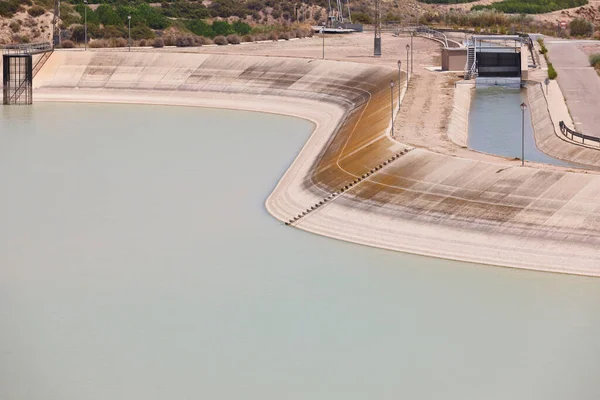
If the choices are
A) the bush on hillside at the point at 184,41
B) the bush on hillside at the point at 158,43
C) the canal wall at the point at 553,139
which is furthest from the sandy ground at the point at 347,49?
the canal wall at the point at 553,139

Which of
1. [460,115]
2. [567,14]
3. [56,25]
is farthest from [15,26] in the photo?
[567,14]

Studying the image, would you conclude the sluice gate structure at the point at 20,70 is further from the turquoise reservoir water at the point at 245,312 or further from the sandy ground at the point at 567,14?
the sandy ground at the point at 567,14

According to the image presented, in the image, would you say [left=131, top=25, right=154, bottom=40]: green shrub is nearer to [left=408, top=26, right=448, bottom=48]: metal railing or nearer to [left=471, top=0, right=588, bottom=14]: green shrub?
[left=408, top=26, right=448, bottom=48]: metal railing

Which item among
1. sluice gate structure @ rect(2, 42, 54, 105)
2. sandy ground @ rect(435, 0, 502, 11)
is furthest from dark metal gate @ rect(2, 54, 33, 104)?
sandy ground @ rect(435, 0, 502, 11)

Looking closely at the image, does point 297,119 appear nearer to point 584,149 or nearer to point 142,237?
point 584,149

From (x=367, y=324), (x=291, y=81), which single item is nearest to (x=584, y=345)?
(x=367, y=324)

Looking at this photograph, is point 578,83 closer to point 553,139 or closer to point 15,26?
point 553,139
